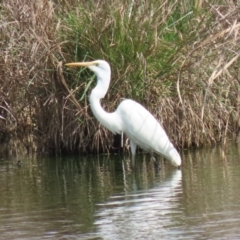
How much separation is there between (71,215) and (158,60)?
4.92 m

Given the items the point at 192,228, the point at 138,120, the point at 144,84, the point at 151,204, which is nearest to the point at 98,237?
the point at 192,228

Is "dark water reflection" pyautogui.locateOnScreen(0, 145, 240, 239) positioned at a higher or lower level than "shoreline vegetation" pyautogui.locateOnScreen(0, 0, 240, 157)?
lower

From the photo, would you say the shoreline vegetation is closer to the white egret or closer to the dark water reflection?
the dark water reflection

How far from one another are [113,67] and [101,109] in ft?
3.32

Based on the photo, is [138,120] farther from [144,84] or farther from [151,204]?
[151,204]

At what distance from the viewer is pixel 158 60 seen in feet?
42.3

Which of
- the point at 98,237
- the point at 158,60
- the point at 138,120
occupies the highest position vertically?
the point at 158,60

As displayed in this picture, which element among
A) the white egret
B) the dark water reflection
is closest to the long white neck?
the white egret

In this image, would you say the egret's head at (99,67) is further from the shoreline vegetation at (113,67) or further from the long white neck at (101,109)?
the shoreline vegetation at (113,67)

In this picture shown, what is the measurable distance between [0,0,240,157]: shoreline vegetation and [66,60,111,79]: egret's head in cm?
67

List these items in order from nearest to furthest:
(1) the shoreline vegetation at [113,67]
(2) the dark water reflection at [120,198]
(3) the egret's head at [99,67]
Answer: (2) the dark water reflection at [120,198], (3) the egret's head at [99,67], (1) the shoreline vegetation at [113,67]

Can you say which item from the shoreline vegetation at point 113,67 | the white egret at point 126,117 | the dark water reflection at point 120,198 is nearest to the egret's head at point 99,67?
the white egret at point 126,117

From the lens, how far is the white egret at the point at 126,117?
12.1 m

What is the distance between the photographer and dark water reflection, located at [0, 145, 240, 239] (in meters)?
7.45
